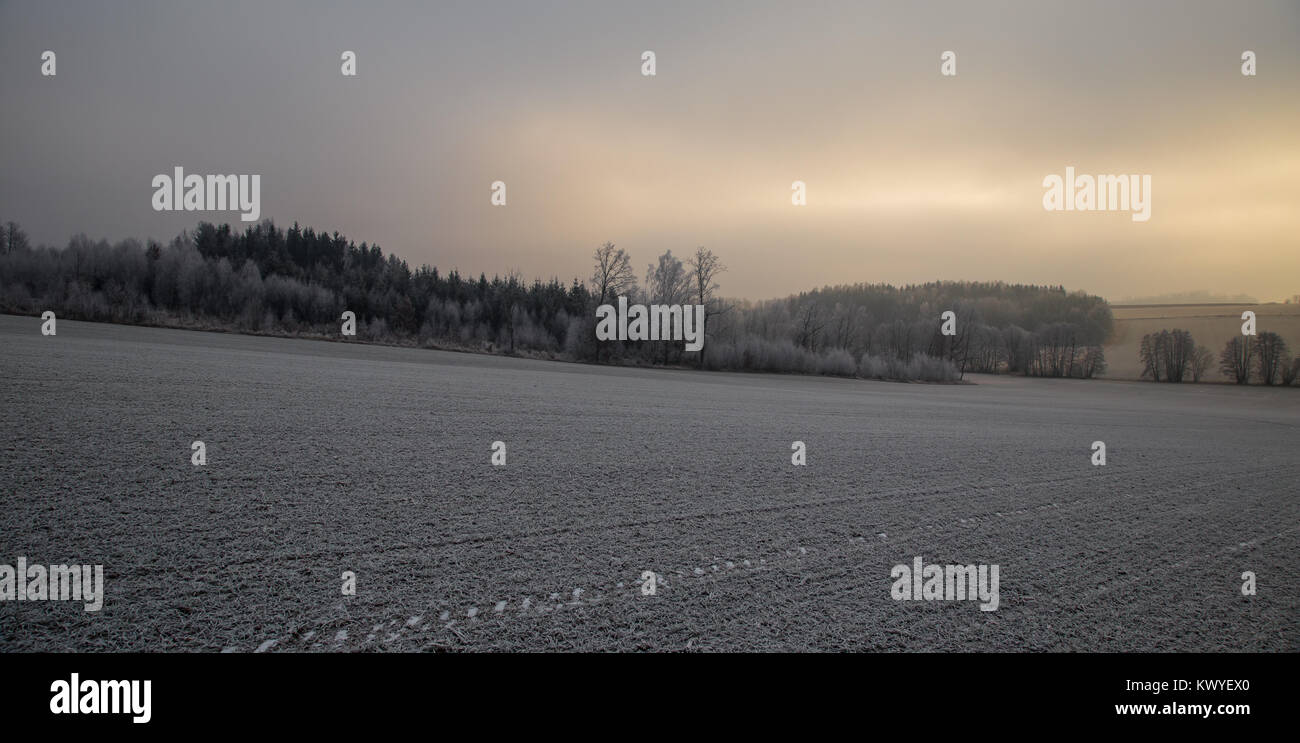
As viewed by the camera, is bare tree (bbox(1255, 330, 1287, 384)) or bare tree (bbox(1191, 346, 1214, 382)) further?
bare tree (bbox(1191, 346, 1214, 382))

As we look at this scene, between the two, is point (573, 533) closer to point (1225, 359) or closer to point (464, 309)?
point (464, 309)

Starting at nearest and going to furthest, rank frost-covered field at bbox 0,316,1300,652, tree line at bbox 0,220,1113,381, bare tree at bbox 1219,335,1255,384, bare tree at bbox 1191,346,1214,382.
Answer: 1. frost-covered field at bbox 0,316,1300,652
2. tree line at bbox 0,220,1113,381
3. bare tree at bbox 1219,335,1255,384
4. bare tree at bbox 1191,346,1214,382

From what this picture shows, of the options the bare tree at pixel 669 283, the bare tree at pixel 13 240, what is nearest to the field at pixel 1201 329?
the bare tree at pixel 669 283

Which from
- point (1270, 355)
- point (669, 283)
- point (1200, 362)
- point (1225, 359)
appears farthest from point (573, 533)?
point (1200, 362)

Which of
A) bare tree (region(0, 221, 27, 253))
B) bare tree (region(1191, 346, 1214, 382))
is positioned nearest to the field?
bare tree (region(1191, 346, 1214, 382))

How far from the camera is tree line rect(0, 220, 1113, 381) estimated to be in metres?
42.5

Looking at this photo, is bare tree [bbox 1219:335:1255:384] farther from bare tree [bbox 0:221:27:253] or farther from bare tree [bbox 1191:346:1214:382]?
bare tree [bbox 0:221:27:253]

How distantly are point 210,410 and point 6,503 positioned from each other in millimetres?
4235

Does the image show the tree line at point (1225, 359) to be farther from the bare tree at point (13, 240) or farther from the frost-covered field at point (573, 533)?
the bare tree at point (13, 240)

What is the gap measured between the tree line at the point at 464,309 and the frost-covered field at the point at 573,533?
121 feet

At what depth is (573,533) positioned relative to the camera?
202 inches

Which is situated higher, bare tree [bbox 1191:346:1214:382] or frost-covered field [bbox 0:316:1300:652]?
bare tree [bbox 1191:346:1214:382]

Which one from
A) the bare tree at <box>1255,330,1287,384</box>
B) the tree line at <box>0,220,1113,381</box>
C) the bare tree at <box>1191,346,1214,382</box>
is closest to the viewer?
the tree line at <box>0,220,1113,381</box>

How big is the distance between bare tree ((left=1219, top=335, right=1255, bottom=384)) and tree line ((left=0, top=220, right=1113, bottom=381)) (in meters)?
14.3
